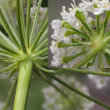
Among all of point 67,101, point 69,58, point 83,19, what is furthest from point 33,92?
point 83,19

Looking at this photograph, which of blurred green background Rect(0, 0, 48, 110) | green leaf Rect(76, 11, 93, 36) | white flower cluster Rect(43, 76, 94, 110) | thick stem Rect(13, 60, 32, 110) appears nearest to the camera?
thick stem Rect(13, 60, 32, 110)

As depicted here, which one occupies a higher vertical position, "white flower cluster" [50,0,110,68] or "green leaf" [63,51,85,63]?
"white flower cluster" [50,0,110,68]

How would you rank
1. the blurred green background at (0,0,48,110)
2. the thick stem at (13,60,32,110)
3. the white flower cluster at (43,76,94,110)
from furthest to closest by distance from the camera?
the blurred green background at (0,0,48,110), the white flower cluster at (43,76,94,110), the thick stem at (13,60,32,110)

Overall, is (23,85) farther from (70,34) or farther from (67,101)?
(67,101)

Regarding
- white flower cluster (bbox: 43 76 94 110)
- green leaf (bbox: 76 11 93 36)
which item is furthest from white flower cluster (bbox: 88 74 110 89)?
green leaf (bbox: 76 11 93 36)

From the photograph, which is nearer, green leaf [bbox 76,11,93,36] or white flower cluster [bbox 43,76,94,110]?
green leaf [bbox 76,11,93,36]

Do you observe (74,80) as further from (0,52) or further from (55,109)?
(0,52)

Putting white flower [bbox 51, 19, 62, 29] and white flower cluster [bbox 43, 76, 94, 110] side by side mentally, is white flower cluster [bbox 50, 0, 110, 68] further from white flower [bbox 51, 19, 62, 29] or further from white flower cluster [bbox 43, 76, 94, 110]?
white flower cluster [bbox 43, 76, 94, 110]
